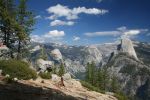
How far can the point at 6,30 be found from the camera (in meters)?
68.4

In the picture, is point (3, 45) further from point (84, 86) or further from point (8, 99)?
point (8, 99)

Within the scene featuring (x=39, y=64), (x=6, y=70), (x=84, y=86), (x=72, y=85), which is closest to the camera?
(x=6, y=70)

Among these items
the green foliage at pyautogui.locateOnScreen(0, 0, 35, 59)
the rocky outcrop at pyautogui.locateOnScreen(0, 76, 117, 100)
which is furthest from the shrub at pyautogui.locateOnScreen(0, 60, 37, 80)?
the green foliage at pyautogui.locateOnScreen(0, 0, 35, 59)

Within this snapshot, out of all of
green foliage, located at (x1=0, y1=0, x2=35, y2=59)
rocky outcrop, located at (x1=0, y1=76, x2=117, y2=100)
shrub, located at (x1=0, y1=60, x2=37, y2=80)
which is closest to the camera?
rocky outcrop, located at (x1=0, y1=76, x2=117, y2=100)

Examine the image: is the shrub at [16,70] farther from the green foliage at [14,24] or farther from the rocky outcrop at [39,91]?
the green foliage at [14,24]

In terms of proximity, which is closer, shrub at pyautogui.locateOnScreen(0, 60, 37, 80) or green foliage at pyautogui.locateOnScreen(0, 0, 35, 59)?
shrub at pyautogui.locateOnScreen(0, 60, 37, 80)

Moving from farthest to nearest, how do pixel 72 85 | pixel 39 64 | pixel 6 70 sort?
pixel 39 64 → pixel 72 85 → pixel 6 70

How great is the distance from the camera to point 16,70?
49281mm

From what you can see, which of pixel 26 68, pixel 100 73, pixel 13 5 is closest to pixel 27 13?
pixel 13 5

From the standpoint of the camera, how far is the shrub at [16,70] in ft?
159

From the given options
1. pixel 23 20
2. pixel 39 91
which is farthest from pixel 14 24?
pixel 39 91

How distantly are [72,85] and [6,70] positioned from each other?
51.1 ft

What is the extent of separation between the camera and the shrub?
48.5 metres

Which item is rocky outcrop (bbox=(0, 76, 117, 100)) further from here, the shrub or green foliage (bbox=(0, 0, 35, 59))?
green foliage (bbox=(0, 0, 35, 59))
